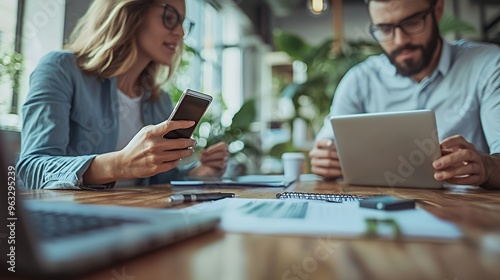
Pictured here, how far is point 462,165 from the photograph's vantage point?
0.88 metres

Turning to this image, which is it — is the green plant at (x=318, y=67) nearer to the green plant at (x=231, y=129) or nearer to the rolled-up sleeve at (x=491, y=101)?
the green plant at (x=231, y=129)

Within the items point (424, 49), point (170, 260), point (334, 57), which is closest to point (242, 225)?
point (170, 260)

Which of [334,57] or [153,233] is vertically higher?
[334,57]

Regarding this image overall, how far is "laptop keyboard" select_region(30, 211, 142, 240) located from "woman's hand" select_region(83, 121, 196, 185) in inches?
14.9

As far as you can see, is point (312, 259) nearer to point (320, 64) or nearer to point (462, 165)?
point (462, 165)

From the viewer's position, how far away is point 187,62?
2.56 metres

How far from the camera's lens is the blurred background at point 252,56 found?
133 cm

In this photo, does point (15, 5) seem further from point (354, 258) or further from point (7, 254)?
point (354, 258)

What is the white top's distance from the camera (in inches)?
49.9

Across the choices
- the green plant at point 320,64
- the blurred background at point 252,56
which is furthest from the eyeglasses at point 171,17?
the green plant at point 320,64

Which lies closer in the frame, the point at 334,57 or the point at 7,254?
the point at 7,254

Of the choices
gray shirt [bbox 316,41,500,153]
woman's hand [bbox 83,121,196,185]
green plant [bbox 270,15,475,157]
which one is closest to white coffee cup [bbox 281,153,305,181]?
gray shirt [bbox 316,41,500,153]

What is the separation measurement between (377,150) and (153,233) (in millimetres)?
832

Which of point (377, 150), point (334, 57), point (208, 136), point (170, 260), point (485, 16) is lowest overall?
point (170, 260)
